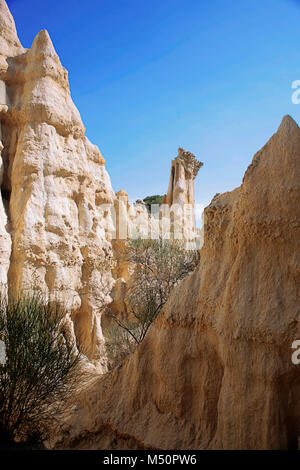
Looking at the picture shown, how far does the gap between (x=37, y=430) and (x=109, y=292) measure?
8646mm

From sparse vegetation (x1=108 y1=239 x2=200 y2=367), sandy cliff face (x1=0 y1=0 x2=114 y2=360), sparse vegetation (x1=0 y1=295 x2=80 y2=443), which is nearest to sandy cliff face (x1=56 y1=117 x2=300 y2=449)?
sparse vegetation (x1=0 y1=295 x2=80 y2=443)

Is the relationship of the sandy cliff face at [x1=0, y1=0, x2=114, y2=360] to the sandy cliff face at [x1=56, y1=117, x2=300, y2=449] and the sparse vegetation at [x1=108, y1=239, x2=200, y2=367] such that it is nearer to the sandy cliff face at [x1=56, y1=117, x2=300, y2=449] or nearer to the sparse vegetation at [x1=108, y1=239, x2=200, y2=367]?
the sparse vegetation at [x1=108, y1=239, x2=200, y2=367]

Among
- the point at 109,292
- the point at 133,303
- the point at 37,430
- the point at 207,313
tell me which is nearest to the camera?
the point at 207,313

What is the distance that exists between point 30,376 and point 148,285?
5839 millimetres

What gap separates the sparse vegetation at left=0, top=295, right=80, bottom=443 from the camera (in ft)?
17.9

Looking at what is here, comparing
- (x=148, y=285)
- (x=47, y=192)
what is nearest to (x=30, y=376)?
(x=148, y=285)

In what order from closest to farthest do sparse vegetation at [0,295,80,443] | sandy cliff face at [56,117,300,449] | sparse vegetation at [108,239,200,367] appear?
sandy cliff face at [56,117,300,449], sparse vegetation at [0,295,80,443], sparse vegetation at [108,239,200,367]

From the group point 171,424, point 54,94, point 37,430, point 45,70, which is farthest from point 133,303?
point 45,70

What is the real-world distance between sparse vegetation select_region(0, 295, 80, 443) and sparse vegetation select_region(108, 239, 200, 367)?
2995mm

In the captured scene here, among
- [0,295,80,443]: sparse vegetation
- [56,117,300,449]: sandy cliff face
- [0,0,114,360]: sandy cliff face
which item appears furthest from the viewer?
[0,0,114,360]: sandy cliff face

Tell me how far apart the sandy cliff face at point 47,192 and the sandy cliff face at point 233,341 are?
20.9ft

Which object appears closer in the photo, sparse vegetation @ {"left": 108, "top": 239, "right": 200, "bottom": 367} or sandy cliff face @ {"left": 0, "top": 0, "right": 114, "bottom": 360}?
sparse vegetation @ {"left": 108, "top": 239, "right": 200, "bottom": 367}

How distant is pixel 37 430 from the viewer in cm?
561
